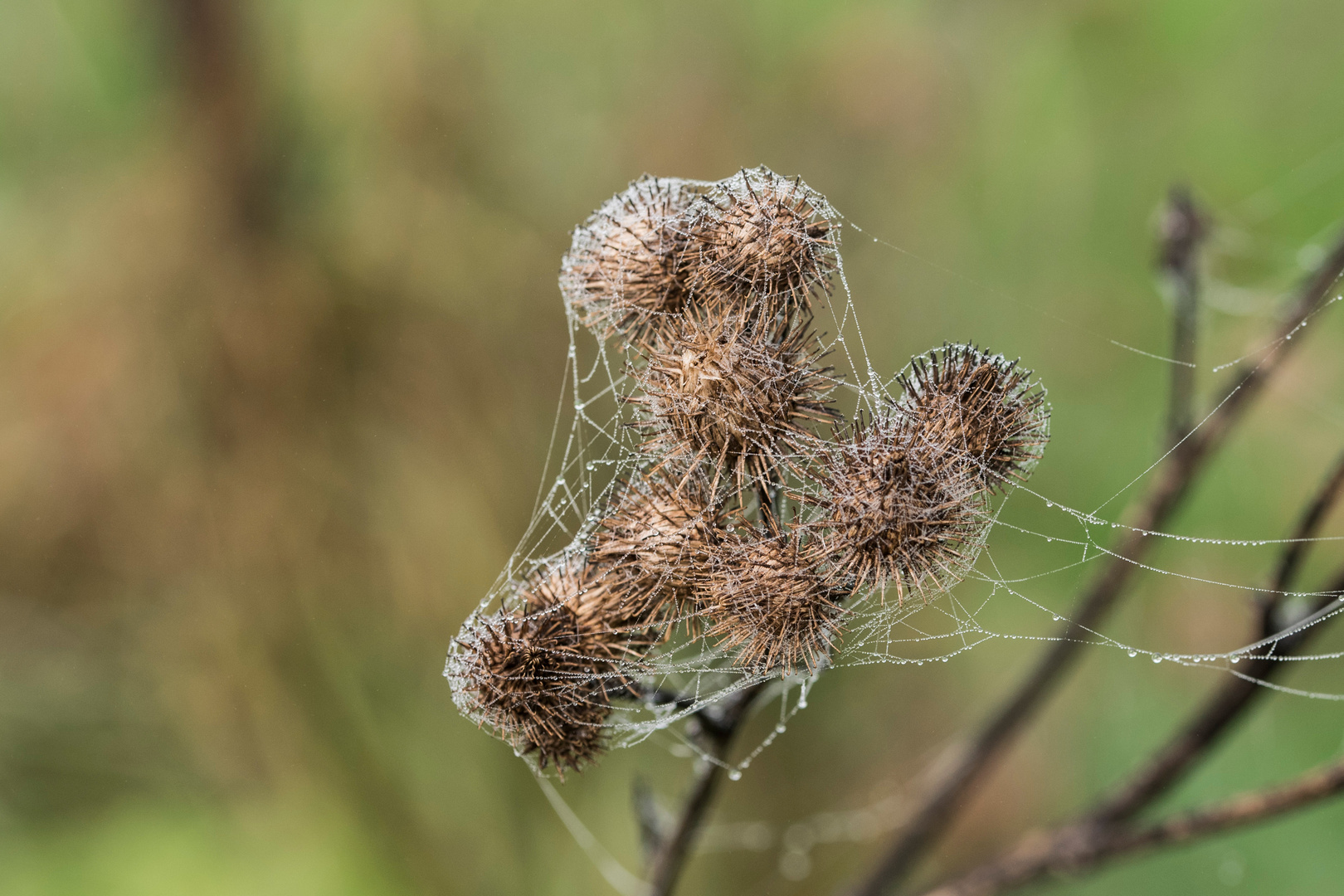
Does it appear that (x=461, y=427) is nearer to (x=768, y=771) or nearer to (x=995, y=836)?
(x=768, y=771)

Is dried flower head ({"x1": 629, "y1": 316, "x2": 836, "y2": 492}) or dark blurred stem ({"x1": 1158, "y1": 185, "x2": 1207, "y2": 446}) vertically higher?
dark blurred stem ({"x1": 1158, "y1": 185, "x2": 1207, "y2": 446})

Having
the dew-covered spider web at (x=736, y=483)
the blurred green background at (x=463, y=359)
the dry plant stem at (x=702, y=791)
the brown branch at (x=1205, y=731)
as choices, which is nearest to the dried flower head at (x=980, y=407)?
the dew-covered spider web at (x=736, y=483)

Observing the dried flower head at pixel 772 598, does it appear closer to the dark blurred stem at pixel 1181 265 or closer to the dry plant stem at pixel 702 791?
the dry plant stem at pixel 702 791

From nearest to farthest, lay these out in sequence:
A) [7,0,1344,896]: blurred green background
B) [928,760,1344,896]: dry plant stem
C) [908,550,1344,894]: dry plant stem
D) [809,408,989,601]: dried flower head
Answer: [809,408,989,601]: dried flower head → [928,760,1344,896]: dry plant stem → [908,550,1344,894]: dry plant stem → [7,0,1344,896]: blurred green background

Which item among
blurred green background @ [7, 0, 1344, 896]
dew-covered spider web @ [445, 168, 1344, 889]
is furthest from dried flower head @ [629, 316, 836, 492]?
blurred green background @ [7, 0, 1344, 896]

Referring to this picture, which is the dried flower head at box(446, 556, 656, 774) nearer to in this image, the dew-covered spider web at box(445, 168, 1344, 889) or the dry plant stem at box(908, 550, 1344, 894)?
the dew-covered spider web at box(445, 168, 1344, 889)

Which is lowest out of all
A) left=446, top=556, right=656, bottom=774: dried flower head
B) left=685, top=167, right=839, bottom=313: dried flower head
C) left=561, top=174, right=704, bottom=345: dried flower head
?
left=446, top=556, right=656, bottom=774: dried flower head

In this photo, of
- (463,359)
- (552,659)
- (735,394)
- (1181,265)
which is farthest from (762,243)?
(463,359)
